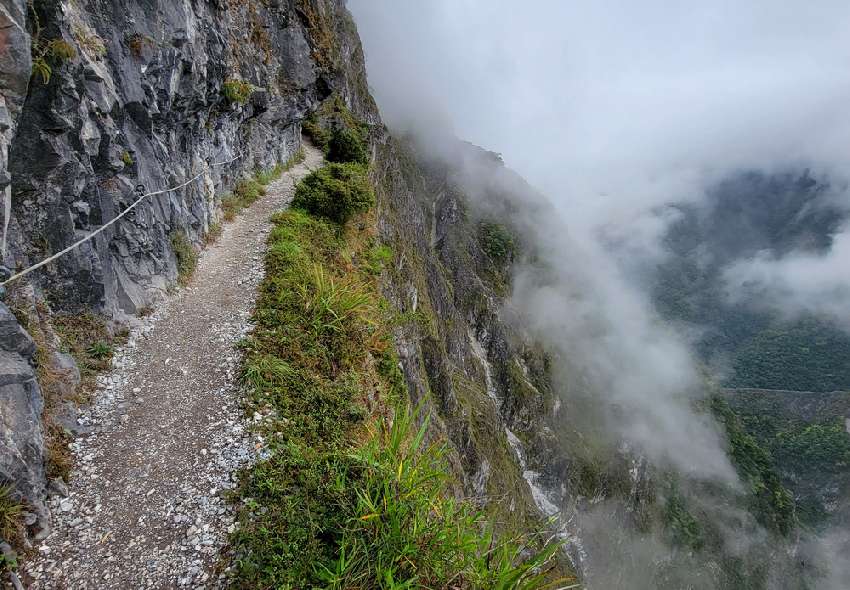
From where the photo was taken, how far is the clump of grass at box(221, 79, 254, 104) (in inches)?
618

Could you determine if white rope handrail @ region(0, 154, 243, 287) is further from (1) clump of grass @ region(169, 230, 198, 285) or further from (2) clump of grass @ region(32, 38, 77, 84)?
(2) clump of grass @ region(32, 38, 77, 84)

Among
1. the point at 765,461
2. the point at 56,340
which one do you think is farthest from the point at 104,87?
the point at 765,461

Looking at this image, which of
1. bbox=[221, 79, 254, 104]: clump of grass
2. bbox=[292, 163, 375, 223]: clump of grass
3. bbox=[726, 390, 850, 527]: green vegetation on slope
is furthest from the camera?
bbox=[726, 390, 850, 527]: green vegetation on slope

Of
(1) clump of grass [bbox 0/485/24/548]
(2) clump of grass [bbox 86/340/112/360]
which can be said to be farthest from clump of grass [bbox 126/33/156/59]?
(1) clump of grass [bbox 0/485/24/548]

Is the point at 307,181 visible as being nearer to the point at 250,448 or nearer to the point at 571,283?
the point at 250,448

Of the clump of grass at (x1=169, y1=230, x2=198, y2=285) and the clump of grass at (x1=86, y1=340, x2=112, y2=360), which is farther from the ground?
the clump of grass at (x1=169, y1=230, x2=198, y2=285)

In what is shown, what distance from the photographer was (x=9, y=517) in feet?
16.7

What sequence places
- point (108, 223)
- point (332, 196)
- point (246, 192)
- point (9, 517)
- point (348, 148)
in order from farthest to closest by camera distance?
point (348, 148)
point (246, 192)
point (332, 196)
point (108, 223)
point (9, 517)

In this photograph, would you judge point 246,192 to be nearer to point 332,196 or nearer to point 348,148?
point 332,196

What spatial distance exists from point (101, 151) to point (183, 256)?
11.5 feet

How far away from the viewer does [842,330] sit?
175 m

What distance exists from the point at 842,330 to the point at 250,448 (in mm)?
246580

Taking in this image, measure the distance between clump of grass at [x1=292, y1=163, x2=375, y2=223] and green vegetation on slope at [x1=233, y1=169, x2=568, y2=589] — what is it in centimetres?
567

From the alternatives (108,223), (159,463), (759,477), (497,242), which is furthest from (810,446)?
(108,223)
